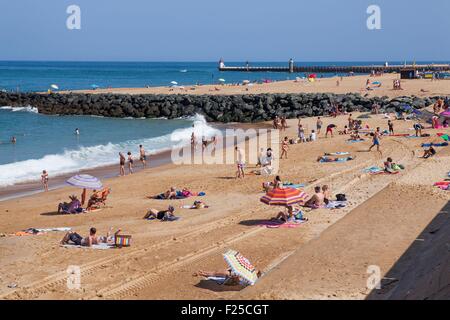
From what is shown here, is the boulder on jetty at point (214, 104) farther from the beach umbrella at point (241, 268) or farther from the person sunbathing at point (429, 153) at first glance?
the beach umbrella at point (241, 268)

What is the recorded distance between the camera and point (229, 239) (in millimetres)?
12883

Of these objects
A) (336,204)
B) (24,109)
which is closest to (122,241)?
(336,204)

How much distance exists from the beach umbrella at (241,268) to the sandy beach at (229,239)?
204mm

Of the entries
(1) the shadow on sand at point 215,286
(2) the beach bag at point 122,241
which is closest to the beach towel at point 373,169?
(2) the beach bag at point 122,241

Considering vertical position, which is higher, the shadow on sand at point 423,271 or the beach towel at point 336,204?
the shadow on sand at point 423,271

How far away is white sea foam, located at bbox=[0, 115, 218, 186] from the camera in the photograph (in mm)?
24109

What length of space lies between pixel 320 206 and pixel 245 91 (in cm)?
3994

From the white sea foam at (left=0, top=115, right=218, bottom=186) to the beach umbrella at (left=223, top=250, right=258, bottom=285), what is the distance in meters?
14.3

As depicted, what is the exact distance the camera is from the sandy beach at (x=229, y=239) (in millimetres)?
10008

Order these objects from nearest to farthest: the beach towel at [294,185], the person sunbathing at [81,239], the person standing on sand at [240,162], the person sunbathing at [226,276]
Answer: the person sunbathing at [226,276] < the person sunbathing at [81,239] < the beach towel at [294,185] < the person standing on sand at [240,162]

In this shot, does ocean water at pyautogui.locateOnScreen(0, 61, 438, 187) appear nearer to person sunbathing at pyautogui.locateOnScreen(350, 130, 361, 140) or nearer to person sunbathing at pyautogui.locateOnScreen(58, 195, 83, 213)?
person sunbathing at pyautogui.locateOnScreen(58, 195, 83, 213)

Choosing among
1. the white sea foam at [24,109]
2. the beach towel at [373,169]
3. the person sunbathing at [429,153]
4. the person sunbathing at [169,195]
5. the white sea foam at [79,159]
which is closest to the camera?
the person sunbathing at [169,195]
